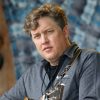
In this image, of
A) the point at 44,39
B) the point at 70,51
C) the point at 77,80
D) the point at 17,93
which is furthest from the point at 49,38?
the point at 17,93

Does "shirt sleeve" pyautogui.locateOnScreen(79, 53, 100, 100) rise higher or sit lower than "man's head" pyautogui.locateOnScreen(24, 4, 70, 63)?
lower

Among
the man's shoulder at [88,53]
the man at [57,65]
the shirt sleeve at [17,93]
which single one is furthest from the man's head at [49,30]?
the shirt sleeve at [17,93]

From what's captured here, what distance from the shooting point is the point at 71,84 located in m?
1.65

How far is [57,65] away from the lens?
182 cm

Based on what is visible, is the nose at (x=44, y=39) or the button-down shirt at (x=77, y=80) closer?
the button-down shirt at (x=77, y=80)

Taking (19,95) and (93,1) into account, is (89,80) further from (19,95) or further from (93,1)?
(93,1)

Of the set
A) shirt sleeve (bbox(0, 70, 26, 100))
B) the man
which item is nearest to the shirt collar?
the man

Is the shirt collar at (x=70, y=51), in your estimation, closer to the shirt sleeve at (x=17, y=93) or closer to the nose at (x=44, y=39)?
the nose at (x=44, y=39)

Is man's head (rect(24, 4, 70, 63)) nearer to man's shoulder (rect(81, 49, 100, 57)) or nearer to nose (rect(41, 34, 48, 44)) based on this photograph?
nose (rect(41, 34, 48, 44))

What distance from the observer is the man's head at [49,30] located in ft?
5.72

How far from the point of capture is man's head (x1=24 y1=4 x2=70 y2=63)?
174 centimetres

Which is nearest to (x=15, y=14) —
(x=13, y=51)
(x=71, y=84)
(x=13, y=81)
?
(x=13, y=51)

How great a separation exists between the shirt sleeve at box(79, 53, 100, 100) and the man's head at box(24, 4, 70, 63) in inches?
7.1

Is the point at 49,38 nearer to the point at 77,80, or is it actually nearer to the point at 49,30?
the point at 49,30
